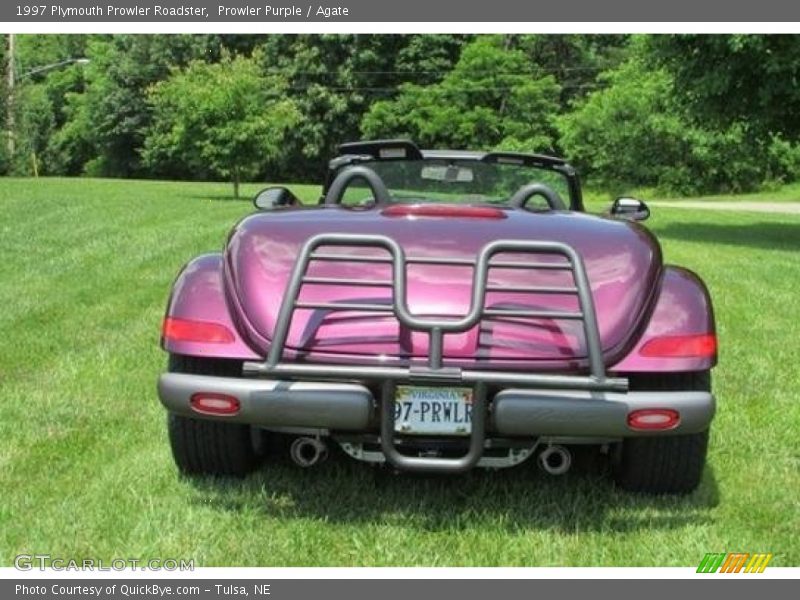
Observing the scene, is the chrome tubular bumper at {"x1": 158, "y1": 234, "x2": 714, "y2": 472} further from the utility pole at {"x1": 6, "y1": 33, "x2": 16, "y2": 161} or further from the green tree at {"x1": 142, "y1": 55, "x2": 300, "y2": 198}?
the utility pole at {"x1": 6, "y1": 33, "x2": 16, "y2": 161}

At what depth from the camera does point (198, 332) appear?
3.48 m

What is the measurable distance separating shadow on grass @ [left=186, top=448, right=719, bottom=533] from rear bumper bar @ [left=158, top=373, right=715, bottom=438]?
1.55ft

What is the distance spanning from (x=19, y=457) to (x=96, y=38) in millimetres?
79443

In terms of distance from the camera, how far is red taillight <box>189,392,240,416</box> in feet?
10.6

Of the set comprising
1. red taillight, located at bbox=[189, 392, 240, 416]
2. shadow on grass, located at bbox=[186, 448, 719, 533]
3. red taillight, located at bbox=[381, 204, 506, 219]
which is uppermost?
red taillight, located at bbox=[381, 204, 506, 219]

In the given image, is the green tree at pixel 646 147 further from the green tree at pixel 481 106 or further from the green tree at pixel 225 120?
the green tree at pixel 225 120

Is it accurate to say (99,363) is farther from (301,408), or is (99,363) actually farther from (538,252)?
(538,252)

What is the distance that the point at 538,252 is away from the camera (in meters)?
3.29

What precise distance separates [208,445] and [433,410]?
3.29 feet

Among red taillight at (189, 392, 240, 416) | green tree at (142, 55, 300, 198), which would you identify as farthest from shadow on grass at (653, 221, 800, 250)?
green tree at (142, 55, 300, 198)

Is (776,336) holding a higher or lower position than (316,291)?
lower

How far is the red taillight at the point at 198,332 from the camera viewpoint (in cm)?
345

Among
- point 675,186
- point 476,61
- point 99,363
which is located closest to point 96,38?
point 476,61

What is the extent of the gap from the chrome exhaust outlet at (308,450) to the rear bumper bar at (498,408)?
373mm
